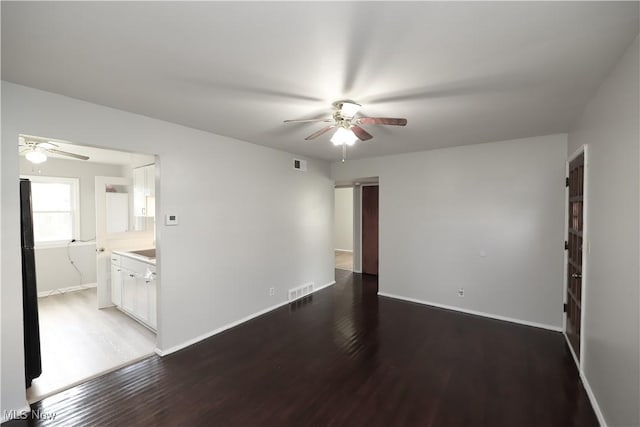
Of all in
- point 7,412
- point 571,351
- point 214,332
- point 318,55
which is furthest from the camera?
point 214,332

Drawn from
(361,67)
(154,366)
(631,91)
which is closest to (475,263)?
(631,91)

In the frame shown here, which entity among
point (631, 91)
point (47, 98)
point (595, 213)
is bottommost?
point (595, 213)

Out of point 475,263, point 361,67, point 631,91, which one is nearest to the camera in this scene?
point 631,91

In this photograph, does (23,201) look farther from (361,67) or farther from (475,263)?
(475,263)

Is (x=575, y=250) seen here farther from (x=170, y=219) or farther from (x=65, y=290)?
(x=65, y=290)

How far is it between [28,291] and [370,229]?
564cm

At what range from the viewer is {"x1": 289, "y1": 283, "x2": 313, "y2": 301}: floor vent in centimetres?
466

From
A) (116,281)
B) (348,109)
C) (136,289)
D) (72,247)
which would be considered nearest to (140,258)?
(136,289)

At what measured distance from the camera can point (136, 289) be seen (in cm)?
365

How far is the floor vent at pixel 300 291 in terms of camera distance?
184 inches

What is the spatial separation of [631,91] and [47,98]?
4.16 meters

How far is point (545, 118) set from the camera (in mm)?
2867

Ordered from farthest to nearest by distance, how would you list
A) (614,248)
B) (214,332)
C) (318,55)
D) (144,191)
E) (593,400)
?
(144,191) → (214,332) → (593,400) → (614,248) → (318,55)

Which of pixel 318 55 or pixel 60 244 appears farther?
pixel 60 244
